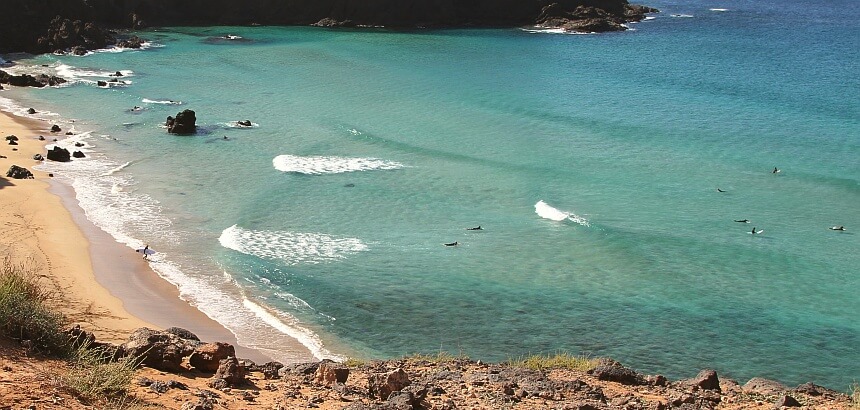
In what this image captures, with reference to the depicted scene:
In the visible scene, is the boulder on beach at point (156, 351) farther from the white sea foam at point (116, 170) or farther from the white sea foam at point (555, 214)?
the white sea foam at point (116, 170)

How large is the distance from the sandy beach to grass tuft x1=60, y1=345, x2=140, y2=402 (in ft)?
17.5

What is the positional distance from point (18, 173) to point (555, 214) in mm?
20194

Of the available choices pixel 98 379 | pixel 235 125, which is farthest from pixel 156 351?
pixel 235 125

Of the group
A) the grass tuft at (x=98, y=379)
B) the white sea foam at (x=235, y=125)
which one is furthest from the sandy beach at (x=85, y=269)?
the white sea foam at (x=235, y=125)

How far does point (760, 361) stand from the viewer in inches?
832

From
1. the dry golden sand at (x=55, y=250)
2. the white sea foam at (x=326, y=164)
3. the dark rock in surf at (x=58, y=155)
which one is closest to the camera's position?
the dry golden sand at (x=55, y=250)

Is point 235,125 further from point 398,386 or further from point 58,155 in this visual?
point 398,386

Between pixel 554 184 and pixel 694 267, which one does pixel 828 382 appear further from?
pixel 554 184

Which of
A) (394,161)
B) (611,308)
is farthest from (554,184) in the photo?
(611,308)

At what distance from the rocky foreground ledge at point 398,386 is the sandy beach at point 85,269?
14.7 ft

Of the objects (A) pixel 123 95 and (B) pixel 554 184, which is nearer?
(B) pixel 554 184

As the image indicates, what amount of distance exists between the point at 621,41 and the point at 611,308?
57985 millimetres

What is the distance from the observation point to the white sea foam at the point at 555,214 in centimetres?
3114

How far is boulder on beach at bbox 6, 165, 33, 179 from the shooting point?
33.9m
